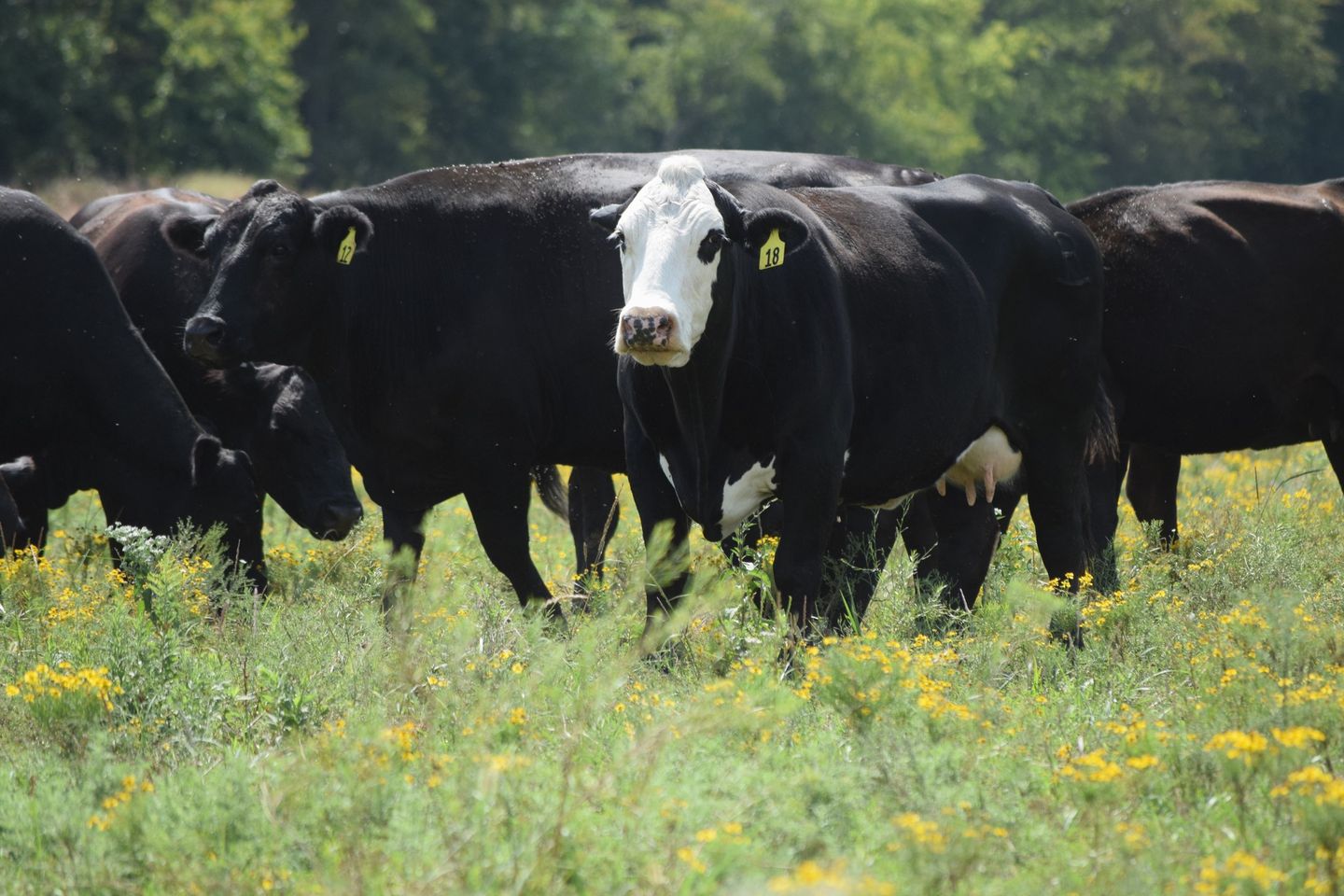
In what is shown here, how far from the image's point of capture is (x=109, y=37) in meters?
41.0

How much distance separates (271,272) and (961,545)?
10.4ft

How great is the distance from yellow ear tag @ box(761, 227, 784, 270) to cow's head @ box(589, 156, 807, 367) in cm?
3

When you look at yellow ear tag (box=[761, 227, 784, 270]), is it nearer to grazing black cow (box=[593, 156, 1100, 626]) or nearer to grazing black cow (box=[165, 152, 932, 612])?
grazing black cow (box=[593, 156, 1100, 626])

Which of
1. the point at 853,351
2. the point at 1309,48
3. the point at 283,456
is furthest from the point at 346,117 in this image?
the point at 853,351

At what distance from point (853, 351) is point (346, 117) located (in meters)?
42.1

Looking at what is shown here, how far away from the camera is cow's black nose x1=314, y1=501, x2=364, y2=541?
934 centimetres

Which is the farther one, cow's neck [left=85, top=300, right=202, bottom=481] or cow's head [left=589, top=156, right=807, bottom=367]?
cow's neck [left=85, top=300, right=202, bottom=481]

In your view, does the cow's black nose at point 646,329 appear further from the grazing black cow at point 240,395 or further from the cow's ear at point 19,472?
the cow's ear at point 19,472

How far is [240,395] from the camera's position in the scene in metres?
9.73

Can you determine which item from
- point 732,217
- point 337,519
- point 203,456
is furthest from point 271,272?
point 732,217

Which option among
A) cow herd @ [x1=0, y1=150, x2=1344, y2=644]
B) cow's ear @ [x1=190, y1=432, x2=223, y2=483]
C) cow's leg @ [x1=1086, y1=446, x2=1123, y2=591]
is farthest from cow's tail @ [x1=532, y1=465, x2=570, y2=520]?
cow's leg @ [x1=1086, y1=446, x2=1123, y2=591]

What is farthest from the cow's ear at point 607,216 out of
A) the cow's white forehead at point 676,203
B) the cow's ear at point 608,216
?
the cow's white forehead at point 676,203

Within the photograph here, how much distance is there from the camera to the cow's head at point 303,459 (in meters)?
9.40

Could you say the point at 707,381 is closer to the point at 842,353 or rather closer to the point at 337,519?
the point at 842,353
